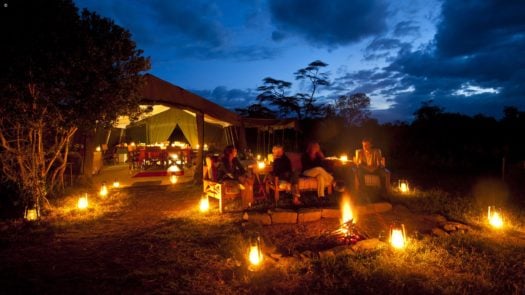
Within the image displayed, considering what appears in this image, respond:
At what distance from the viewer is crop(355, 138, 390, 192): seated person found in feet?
23.3

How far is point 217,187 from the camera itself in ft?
19.6

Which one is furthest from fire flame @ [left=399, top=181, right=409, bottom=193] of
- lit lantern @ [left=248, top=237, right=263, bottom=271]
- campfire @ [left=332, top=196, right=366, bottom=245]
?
lit lantern @ [left=248, top=237, right=263, bottom=271]

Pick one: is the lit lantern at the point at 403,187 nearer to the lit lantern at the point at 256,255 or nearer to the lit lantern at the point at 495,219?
the lit lantern at the point at 495,219

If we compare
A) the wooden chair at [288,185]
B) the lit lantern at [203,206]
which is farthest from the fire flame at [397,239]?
the lit lantern at [203,206]

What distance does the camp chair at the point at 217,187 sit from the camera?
5.85 meters

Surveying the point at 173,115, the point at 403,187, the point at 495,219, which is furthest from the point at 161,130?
the point at 495,219

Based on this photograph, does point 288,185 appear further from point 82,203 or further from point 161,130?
point 161,130

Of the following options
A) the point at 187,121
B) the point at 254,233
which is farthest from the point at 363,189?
the point at 187,121

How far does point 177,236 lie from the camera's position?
14.8 ft

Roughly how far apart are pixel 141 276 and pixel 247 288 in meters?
1.14

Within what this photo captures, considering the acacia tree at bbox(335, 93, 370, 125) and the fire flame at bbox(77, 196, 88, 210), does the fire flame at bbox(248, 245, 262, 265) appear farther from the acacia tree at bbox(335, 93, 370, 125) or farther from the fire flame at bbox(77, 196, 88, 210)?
the acacia tree at bbox(335, 93, 370, 125)

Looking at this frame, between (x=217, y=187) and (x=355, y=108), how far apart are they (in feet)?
68.1

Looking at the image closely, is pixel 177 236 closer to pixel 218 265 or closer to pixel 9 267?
pixel 218 265

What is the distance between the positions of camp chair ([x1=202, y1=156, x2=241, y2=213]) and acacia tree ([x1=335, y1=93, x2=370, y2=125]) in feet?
65.6
